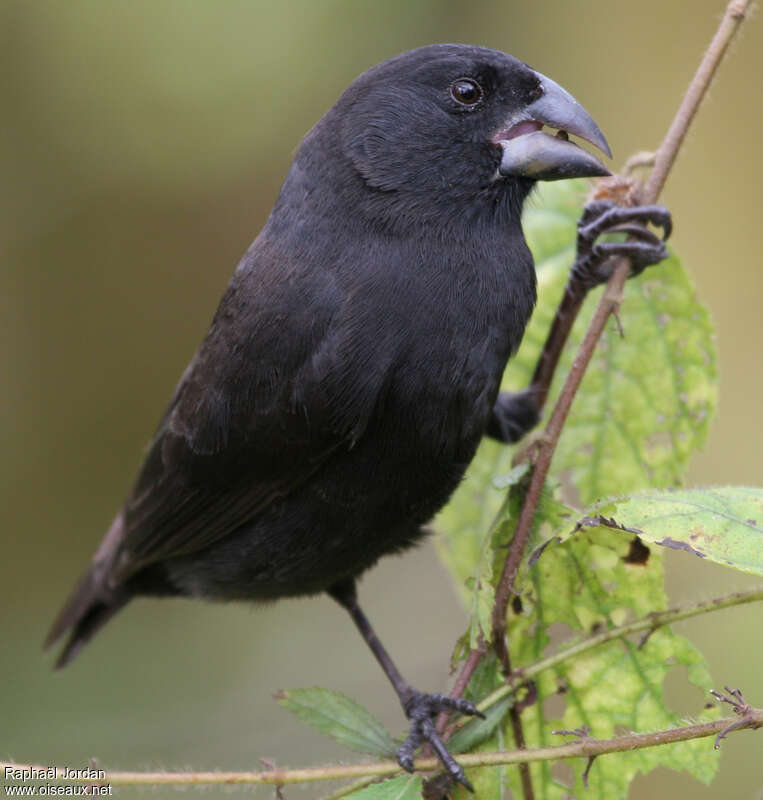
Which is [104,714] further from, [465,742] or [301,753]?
[465,742]

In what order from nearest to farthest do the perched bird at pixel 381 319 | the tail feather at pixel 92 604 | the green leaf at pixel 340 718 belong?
the green leaf at pixel 340 718 < the perched bird at pixel 381 319 < the tail feather at pixel 92 604

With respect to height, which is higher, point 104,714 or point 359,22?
point 359,22

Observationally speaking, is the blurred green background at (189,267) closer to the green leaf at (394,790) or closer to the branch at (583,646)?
the branch at (583,646)

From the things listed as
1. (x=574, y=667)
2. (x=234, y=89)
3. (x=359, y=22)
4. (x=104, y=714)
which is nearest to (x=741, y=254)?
(x=359, y=22)

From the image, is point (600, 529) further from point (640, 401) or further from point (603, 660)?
point (640, 401)

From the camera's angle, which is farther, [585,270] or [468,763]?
[585,270]

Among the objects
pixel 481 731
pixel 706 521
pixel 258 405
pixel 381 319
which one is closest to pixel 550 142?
pixel 381 319

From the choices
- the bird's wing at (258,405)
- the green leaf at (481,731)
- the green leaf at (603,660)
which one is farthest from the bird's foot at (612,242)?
the green leaf at (481,731)
